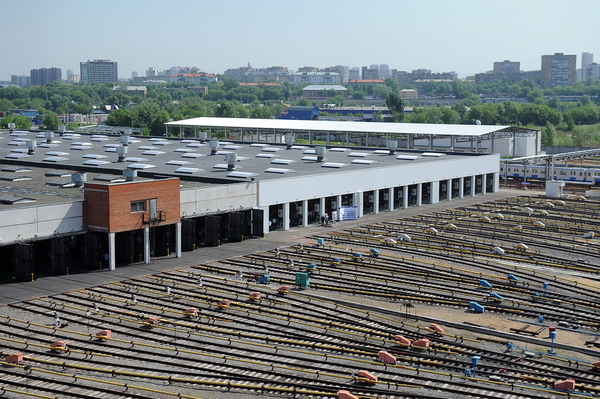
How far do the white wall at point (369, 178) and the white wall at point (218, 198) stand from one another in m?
1.06

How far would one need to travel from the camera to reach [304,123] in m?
96.6

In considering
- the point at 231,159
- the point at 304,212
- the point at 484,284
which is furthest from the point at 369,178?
the point at 484,284

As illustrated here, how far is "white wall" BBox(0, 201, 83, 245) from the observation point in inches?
1485

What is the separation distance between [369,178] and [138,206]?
23740 millimetres

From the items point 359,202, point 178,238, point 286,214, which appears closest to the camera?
point 178,238

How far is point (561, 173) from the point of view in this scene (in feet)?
295

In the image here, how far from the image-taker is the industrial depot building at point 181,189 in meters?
40.7

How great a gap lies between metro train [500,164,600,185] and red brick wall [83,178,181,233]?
5492 cm

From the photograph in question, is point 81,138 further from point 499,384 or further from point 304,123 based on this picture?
point 499,384

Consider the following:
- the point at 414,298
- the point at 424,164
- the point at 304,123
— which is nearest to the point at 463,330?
the point at 414,298

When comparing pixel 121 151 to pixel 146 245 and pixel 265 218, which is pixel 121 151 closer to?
pixel 265 218

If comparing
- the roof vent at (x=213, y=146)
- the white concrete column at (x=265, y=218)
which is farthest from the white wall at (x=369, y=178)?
the roof vent at (x=213, y=146)

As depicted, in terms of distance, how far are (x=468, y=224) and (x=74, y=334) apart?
35.8 meters

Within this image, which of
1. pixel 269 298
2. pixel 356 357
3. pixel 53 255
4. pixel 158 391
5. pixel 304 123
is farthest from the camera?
pixel 304 123
